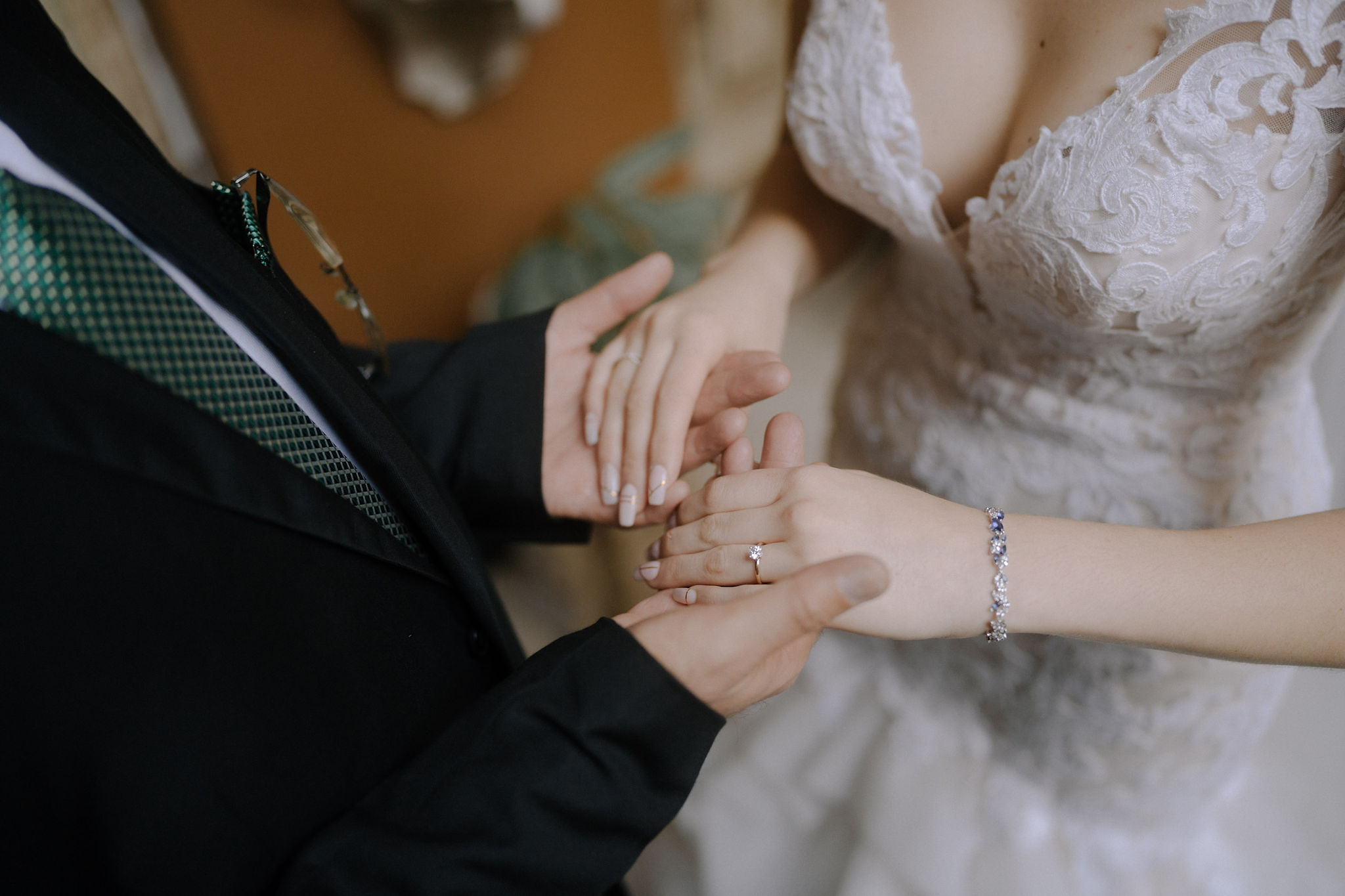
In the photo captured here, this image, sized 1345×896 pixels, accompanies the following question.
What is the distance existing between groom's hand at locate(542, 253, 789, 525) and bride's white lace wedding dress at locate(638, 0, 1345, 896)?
0.83ft

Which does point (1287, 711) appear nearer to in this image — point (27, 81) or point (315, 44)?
point (27, 81)

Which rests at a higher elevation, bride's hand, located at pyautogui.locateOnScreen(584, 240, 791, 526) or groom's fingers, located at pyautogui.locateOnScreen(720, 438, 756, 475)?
bride's hand, located at pyautogui.locateOnScreen(584, 240, 791, 526)

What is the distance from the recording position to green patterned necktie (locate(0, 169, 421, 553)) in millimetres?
422

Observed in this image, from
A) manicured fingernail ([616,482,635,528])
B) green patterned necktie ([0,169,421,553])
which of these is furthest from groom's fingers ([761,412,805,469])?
green patterned necktie ([0,169,421,553])

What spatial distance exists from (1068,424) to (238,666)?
0.82 metres

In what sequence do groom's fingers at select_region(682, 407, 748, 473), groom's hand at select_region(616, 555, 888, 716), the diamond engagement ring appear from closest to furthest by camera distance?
groom's hand at select_region(616, 555, 888, 716), the diamond engagement ring, groom's fingers at select_region(682, 407, 748, 473)

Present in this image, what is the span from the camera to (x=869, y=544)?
2.03 ft

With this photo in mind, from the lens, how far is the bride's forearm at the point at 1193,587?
0.59 meters

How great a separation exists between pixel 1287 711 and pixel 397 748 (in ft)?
3.78

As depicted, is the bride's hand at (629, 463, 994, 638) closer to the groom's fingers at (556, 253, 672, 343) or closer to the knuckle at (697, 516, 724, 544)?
the knuckle at (697, 516, 724, 544)

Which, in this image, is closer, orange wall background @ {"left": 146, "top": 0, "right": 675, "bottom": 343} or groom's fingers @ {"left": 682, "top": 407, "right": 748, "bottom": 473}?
groom's fingers @ {"left": 682, "top": 407, "right": 748, "bottom": 473}

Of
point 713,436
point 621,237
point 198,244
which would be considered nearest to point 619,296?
point 713,436

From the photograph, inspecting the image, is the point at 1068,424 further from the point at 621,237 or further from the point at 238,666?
the point at 621,237

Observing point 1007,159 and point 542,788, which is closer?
point 542,788
